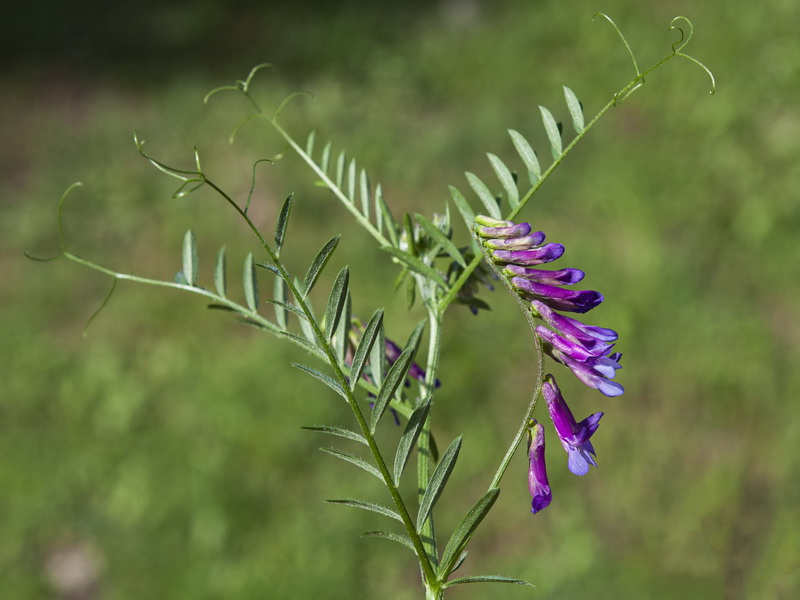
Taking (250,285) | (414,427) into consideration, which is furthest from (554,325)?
(250,285)

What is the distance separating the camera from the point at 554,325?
27.7 inches

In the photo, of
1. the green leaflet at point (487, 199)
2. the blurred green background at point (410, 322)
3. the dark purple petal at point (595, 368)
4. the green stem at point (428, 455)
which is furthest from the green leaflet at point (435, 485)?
the blurred green background at point (410, 322)

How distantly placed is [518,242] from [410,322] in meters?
2.60

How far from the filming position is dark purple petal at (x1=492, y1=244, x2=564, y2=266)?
0.69 meters

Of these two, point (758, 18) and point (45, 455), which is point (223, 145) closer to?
point (45, 455)

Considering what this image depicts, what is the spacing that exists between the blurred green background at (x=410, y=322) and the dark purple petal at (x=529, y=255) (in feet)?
6.69

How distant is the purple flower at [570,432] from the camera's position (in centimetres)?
71

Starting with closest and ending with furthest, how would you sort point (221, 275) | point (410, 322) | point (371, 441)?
point (371, 441), point (221, 275), point (410, 322)

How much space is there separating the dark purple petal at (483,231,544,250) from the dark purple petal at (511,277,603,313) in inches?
1.0

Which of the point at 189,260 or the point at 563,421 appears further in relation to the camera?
the point at 189,260

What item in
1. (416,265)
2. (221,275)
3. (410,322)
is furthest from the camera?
(410,322)

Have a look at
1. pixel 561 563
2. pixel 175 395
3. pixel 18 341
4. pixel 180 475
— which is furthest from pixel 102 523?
pixel 561 563

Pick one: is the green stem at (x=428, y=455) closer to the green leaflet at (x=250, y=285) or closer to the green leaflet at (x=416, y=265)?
the green leaflet at (x=416, y=265)

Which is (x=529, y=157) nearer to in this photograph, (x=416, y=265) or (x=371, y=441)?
(x=416, y=265)
